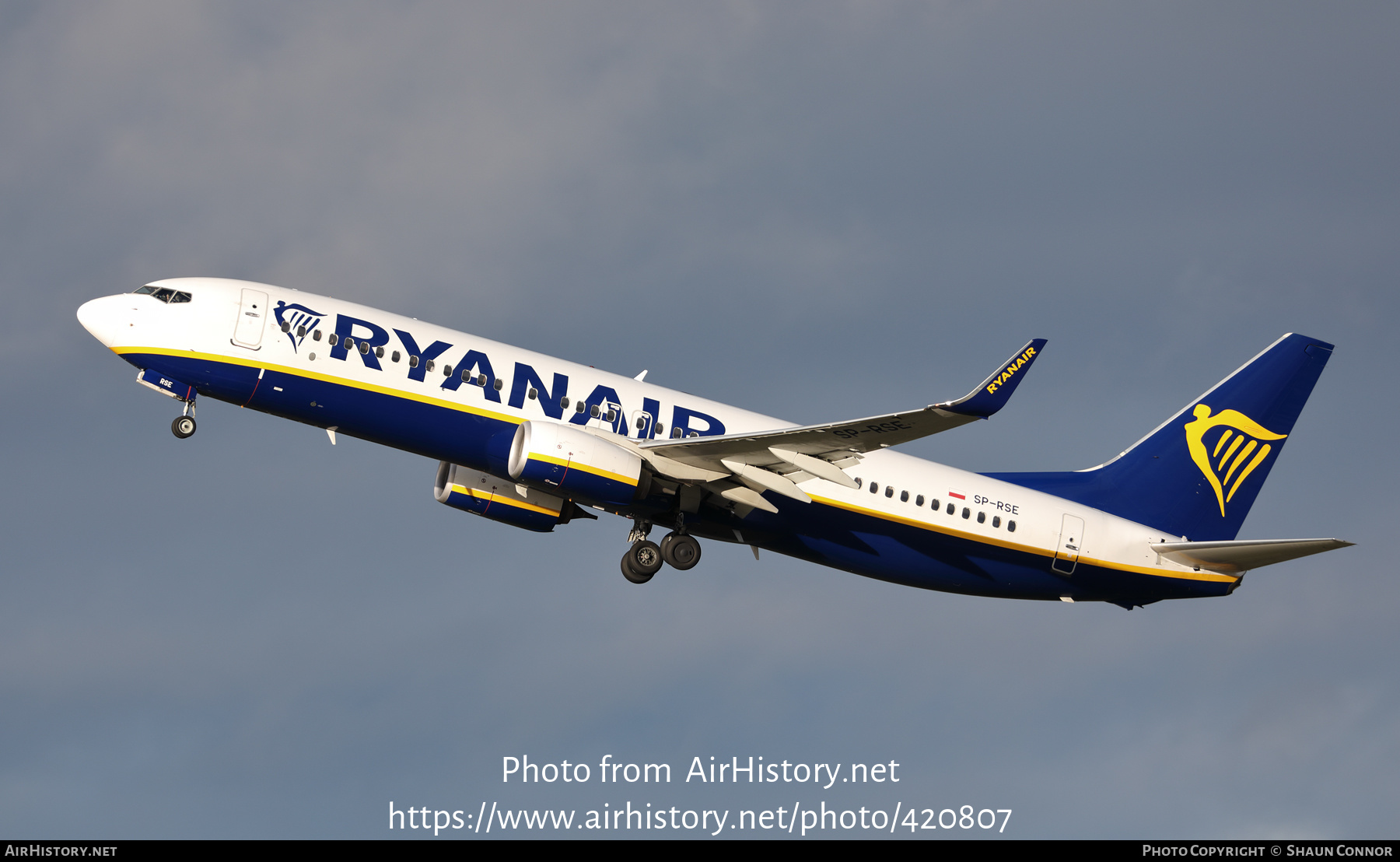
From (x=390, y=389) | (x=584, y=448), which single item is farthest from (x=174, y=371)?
(x=584, y=448)

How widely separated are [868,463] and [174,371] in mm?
18764

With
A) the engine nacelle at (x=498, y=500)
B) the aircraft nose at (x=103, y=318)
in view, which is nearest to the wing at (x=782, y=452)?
the engine nacelle at (x=498, y=500)

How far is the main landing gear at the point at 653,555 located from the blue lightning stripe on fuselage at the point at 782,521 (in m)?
0.72

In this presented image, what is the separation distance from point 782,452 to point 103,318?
58.2 feet

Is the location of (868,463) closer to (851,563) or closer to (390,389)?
(851,563)

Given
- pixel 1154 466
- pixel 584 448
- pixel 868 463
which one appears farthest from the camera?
pixel 1154 466

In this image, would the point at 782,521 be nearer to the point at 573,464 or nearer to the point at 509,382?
the point at 573,464

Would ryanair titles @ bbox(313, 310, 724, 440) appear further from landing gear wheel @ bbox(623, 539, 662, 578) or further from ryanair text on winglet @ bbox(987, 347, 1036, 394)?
ryanair text on winglet @ bbox(987, 347, 1036, 394)

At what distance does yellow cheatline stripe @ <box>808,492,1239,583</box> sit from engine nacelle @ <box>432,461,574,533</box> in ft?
25.4

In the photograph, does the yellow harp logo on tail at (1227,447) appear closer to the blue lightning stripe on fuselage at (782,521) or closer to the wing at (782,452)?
the blue lightning stripe on fuselage at (782,521)

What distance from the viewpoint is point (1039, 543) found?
4144cm

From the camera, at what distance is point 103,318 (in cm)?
3634

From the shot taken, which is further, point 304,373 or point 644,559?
point 644,559

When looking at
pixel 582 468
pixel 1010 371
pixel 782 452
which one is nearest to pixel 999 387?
pixel 1010 371
